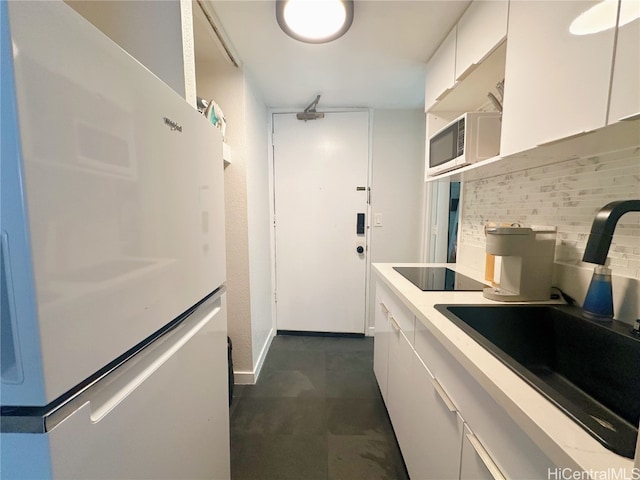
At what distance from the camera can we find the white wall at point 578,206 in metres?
0.84

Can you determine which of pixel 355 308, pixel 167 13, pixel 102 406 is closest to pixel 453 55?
pixel 167 13

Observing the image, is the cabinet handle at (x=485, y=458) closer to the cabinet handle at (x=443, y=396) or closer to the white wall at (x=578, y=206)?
the cabinet handle at (x=443, y=396)

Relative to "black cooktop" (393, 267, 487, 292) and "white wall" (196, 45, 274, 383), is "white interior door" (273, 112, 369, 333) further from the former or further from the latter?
"black cooktop" (393, 267, 487, 292)

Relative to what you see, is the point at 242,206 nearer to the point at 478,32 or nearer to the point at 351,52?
the point at 351,52

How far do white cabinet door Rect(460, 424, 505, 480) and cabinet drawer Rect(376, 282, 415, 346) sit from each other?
43 centimetres

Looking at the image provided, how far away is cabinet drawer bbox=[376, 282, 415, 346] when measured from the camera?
1.14 metres

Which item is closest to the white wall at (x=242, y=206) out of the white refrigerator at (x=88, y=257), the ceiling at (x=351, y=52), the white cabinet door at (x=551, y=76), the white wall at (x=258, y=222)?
the white wall at (x=258, y=222)

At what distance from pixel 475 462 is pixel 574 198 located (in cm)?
103

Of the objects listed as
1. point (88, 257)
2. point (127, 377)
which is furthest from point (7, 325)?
point (127, 377)

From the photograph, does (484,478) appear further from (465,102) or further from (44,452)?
(465,102)

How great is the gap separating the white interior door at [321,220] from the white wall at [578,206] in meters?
1.24

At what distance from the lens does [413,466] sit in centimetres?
109

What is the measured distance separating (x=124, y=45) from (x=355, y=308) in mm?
2443
